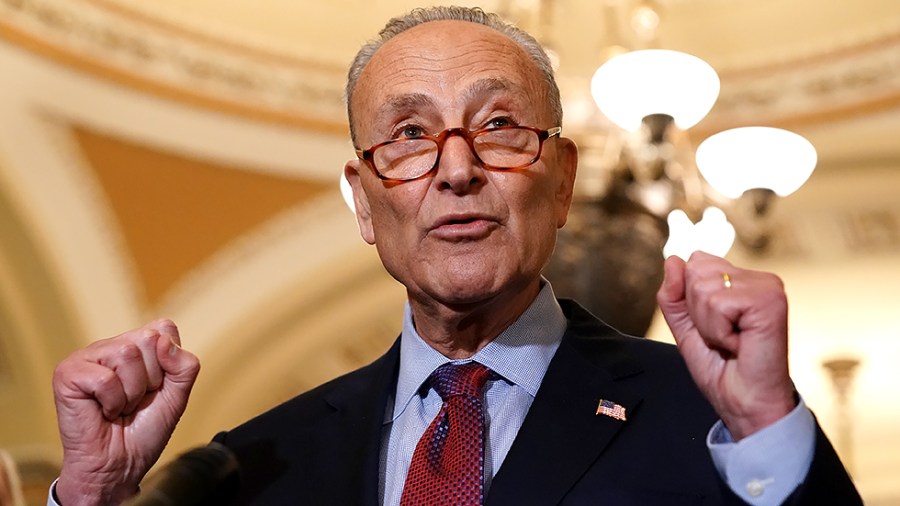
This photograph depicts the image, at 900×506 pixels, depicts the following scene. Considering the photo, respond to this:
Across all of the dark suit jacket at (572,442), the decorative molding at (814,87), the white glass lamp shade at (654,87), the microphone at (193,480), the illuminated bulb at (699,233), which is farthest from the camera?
the decorative molding at (814,87)

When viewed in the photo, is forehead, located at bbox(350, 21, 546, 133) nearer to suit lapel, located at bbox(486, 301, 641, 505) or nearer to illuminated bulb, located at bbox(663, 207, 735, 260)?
suit lapel, located at bbox(486, 301, 641, 505)

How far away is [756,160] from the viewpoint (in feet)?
15.2

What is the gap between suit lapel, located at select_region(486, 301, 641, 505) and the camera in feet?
4.99

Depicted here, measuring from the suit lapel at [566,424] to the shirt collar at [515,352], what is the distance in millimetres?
26

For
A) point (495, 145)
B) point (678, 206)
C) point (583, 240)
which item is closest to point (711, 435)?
point (495, 145)

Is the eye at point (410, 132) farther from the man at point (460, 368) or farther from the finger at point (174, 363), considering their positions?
the finger at point (174, 363)

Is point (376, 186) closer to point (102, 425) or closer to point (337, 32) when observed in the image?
point (102, 425)

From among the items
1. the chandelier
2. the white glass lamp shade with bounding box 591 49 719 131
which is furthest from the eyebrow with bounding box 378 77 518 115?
the white glass lamp shade with bounding box 591 49 719 131

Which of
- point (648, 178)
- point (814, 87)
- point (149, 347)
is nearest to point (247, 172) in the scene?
point (814, 87)

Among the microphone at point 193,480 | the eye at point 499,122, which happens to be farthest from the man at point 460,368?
the microphone at point 193,480

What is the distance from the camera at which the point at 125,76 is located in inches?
276

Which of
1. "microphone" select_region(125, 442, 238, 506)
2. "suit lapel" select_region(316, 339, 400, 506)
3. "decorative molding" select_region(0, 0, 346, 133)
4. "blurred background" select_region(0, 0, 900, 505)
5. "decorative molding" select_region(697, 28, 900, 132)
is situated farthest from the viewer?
"decorative molding" select_region(697, 28, 900, 132)

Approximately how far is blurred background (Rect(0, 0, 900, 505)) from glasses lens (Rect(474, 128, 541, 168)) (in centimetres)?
501

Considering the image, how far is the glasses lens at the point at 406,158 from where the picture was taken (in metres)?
1.69
